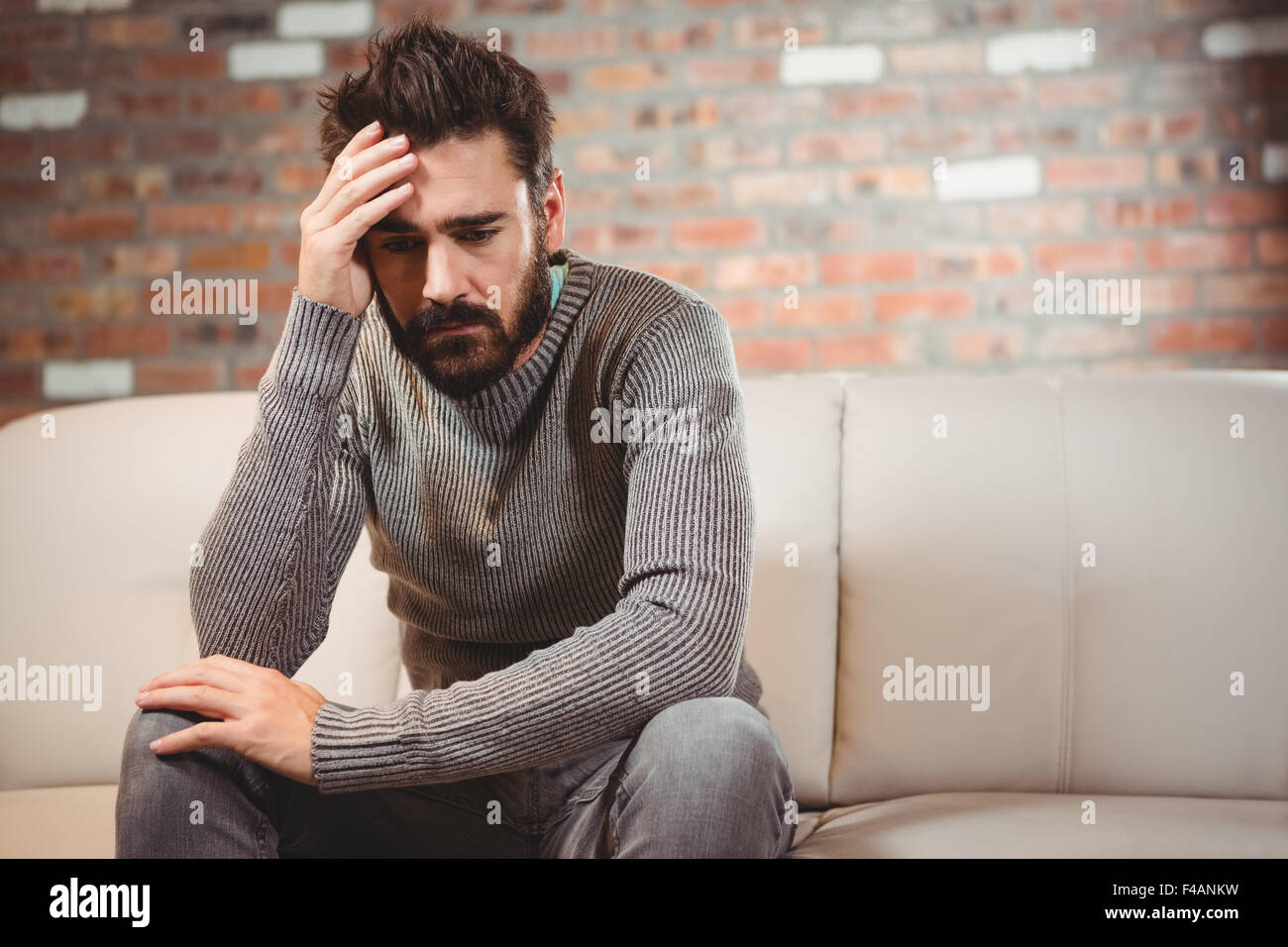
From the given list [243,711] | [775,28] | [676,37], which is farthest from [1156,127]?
[243,711]

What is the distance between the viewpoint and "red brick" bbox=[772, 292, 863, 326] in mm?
2084

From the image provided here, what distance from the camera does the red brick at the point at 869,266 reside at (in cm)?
207

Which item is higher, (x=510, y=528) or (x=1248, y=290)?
(x=1248, y=290)

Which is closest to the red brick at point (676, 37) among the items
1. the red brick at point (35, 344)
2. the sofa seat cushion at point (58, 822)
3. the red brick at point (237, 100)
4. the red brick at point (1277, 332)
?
the red brick at point (237, 100)

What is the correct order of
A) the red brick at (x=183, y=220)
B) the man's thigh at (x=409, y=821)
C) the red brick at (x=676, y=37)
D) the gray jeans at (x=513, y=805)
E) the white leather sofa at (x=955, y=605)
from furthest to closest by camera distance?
the red brick at (x=183, y=220) → the red brick at (x=676, y=37) → the white leather sofa at (x=955, y=605) → the man's thigh at (x=409, y=821) → the gray jeans at (x=513, y=805)

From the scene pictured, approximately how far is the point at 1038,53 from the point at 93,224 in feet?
6.10

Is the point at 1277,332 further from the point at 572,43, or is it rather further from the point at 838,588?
the point at 572,43

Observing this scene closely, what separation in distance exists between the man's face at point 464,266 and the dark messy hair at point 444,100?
0.02 meters

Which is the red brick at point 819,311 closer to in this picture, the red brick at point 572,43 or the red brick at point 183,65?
the red brick at point 572,43

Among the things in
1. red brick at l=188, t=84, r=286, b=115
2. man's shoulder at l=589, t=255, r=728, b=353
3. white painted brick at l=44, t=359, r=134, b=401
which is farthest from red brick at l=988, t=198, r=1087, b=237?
white painted brick at l=44, t=359, r=134, b=401

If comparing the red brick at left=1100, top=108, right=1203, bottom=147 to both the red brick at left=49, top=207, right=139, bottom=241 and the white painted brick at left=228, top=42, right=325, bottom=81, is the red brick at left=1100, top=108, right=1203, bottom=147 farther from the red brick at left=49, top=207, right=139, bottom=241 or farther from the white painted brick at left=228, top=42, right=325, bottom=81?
the red brick at left=49, top=207, right=139, bottom=241

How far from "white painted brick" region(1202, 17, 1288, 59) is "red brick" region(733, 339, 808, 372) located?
2.96 feet

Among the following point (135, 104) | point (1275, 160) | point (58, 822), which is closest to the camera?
point (58, 822)

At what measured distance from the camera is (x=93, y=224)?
2225mm
